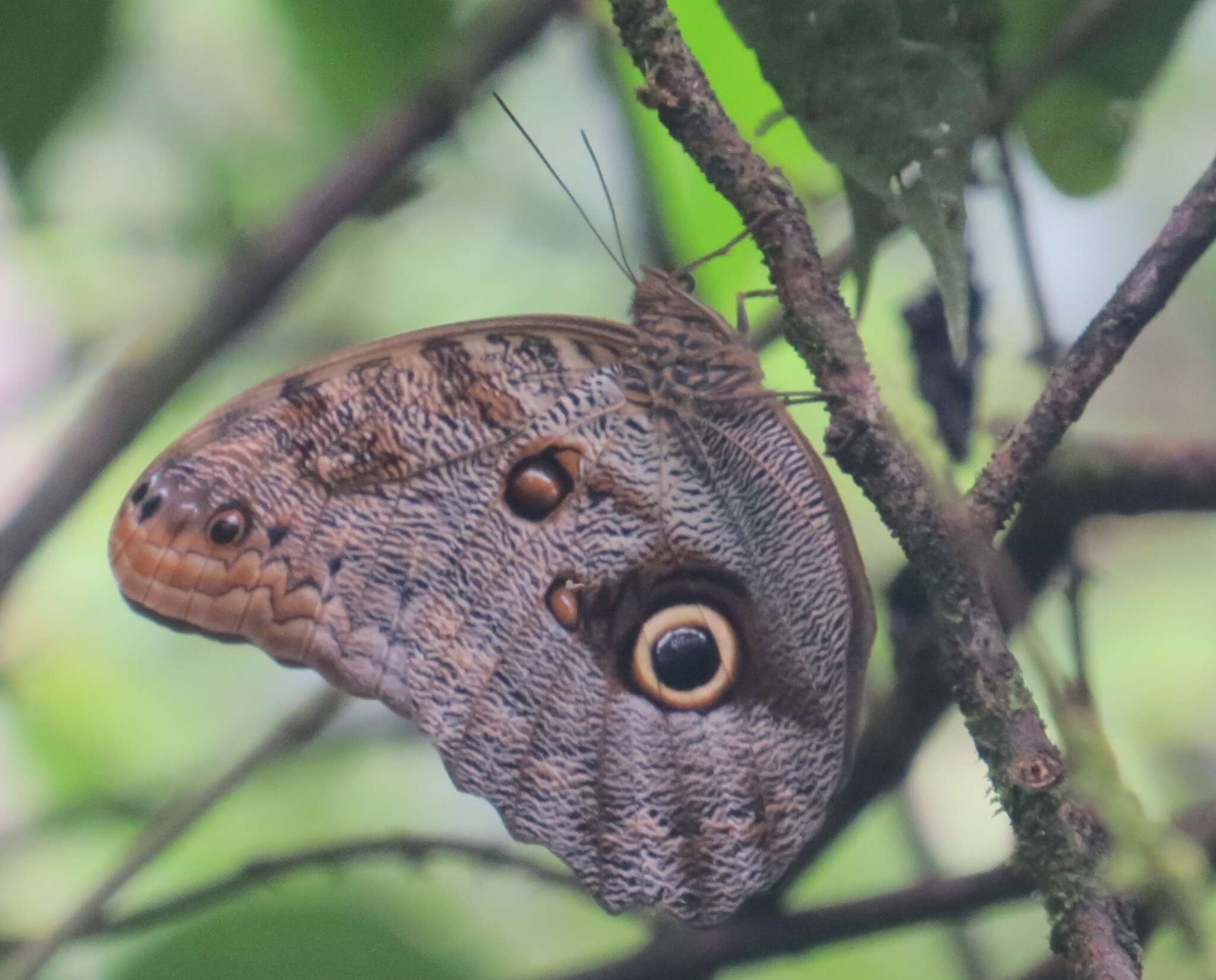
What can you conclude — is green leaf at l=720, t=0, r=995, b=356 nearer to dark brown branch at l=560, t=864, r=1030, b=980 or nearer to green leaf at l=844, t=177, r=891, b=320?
green leaf at l=844, t=177, r=891, b=320

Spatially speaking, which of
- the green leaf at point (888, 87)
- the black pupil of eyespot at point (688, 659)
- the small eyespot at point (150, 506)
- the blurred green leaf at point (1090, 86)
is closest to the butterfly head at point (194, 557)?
the small eyespot at point (150, 506)

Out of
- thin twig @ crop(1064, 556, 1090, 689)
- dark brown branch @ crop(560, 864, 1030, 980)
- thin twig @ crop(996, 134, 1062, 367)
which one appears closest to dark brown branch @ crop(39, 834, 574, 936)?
dark brown branch @ crop(560, 864, 1030, 980)

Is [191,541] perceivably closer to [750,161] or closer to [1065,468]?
[750,161]

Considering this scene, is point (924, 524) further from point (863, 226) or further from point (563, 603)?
point (563, 603)

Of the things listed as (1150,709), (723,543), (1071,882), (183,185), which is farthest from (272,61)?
(1150,709)

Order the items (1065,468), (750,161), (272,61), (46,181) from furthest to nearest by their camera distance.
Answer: (272,61) → (46,181) → (1065,468) → (750,161)

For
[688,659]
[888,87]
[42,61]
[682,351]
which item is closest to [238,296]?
[42,61]

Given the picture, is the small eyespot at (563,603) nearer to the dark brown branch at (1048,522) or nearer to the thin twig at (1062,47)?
the dark brown branch at (1048,522)
